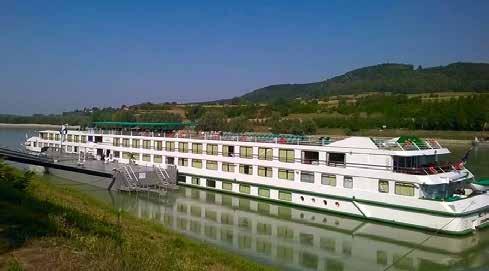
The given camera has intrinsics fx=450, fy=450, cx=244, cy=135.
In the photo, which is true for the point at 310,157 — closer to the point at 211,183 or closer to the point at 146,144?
the point at 211,183

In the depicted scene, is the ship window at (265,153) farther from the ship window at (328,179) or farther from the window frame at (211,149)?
the ship window at (328,179)

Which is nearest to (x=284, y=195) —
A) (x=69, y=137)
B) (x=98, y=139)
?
(x=98, y=139)

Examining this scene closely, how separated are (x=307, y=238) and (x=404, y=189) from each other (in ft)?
20.0

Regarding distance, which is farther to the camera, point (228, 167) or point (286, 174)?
point (228, 167)

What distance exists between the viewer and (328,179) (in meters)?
28.2

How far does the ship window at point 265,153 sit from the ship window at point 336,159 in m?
4.78

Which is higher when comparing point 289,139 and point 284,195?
point 289,139

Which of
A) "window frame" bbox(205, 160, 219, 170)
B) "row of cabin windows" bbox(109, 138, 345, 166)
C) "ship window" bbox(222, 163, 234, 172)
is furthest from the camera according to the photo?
"window frame" bbox(205, 160, 219, 170)

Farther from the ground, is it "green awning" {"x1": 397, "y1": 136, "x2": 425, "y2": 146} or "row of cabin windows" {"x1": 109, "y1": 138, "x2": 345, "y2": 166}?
"green awning" {"x1": 397, "y1": 136, "x2": 425, "y2": 146}

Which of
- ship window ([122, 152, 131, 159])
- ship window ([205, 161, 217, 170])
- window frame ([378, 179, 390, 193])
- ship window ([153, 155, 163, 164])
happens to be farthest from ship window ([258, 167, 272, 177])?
ship window ([122, 152, 131, 159])

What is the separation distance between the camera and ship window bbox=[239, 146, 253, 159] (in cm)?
3356

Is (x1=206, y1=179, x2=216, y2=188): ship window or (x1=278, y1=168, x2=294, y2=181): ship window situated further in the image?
(x1=206, y1=179, x2=216, y2=188): ship window

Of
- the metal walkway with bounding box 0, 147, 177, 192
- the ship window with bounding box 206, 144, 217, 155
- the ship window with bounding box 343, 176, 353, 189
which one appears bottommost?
the metal walkway with bounding box 0, 147, 177, 192

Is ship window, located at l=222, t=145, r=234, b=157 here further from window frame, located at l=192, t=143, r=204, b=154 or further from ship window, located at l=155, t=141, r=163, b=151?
ship window, located at l=155, t=141, r=163, b=151
